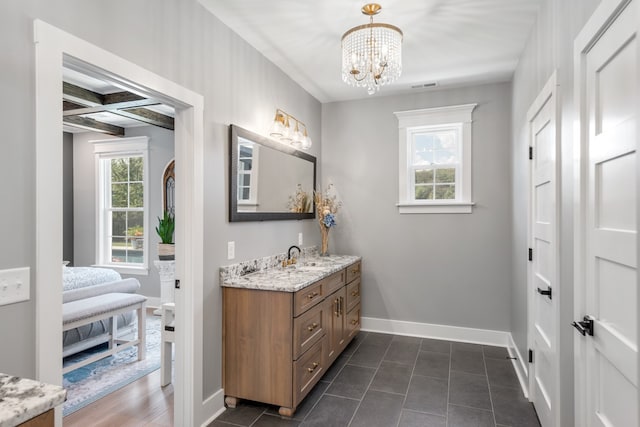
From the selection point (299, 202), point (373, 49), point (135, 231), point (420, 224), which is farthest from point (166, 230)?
point (373, 49)

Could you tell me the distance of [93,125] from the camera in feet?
16.4

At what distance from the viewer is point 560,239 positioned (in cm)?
196

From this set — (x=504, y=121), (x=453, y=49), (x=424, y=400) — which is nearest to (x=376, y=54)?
(x=453, y=49)

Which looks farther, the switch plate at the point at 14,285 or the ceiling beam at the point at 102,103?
the ceiling beam at the point at 102,103

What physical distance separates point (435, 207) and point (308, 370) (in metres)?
2.30

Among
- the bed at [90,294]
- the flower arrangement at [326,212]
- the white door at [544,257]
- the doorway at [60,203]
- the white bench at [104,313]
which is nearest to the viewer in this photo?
the doorway at [60,203]

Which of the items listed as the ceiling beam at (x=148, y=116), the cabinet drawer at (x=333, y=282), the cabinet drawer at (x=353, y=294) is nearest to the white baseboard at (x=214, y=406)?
the cabinet drawer at (x=333, y=282)

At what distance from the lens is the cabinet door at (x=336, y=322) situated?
3.12 meters

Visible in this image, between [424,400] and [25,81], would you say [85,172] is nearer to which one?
[25,81]

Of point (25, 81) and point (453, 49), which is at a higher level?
point (453, 49)

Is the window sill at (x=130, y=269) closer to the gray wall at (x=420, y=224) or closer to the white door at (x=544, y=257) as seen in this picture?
the gray wall at (x=420, y=224)

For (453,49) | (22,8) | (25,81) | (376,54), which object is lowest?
(25,81)

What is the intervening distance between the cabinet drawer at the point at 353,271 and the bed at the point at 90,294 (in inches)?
92.9

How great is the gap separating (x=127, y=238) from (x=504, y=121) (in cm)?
546
